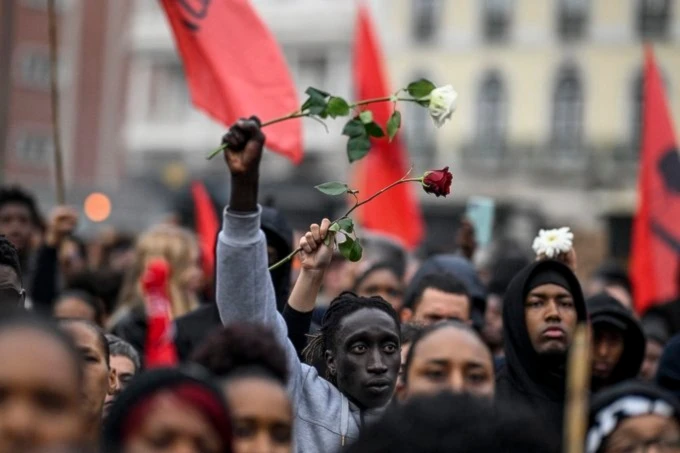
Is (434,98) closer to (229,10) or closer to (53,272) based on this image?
(229,10)

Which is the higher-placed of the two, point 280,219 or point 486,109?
point 486,109

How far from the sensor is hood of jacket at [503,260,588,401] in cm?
546

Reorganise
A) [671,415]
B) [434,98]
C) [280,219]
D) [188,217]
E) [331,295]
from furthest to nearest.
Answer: [188,217] → [331,295] → [280,219] → [434,98] → [671,415]

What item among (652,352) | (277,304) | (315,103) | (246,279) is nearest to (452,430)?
(246,279)

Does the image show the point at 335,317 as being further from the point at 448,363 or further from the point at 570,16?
the point at 570,16

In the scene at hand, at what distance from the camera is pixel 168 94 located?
44.6 metres

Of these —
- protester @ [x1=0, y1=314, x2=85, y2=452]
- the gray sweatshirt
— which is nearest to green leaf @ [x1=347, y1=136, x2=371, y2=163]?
the gray sweatshirt

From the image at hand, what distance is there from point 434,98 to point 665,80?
34468 millimetres

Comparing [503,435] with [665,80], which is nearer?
[503,435]

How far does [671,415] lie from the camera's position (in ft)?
12.5

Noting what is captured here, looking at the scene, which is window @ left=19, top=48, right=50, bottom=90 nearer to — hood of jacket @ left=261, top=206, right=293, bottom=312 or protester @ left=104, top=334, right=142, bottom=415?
hood of jacket @ left=261, top=206, right=293, bottom=312

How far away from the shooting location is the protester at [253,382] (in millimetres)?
3512

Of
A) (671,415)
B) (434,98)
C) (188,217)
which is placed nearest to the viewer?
(671,415)

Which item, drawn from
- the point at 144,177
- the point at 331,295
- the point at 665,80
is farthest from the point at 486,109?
the point at 331,295
